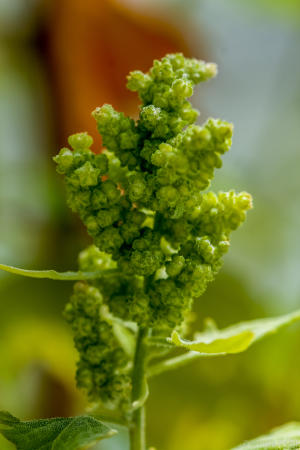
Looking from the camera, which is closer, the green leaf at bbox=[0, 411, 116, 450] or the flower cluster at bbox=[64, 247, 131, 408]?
the green leaf at bbox=[0, 411, 116, 450]

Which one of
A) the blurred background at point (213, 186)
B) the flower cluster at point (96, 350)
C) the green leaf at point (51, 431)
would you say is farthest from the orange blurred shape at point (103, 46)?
the green leaf at point (51, 431)

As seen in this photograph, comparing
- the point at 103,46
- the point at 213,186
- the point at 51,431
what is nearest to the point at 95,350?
the point at 51,431

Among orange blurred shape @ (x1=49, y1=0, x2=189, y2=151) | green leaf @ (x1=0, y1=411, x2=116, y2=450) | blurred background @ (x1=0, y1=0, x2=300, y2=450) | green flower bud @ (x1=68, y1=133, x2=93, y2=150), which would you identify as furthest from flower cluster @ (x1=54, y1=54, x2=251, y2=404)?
orange blurred shape @ (x1=49, y1=0, x2=189, y2=151)

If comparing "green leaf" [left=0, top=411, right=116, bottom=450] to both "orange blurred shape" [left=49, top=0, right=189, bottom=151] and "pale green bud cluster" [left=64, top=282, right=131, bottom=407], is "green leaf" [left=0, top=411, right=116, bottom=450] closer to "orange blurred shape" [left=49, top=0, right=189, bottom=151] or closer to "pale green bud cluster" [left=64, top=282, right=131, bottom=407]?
"pale green bud cluster" [left=64, top=282, right=131, bottom=407]

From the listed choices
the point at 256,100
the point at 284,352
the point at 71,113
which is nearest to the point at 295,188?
the point at 256,100

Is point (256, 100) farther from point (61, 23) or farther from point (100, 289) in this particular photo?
point (100, 289)

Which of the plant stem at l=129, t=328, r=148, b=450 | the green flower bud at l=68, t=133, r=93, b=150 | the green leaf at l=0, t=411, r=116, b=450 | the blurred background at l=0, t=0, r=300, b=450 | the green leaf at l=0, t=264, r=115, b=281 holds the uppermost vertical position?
the blurred background at l=0, t=0, r=300, b=450
